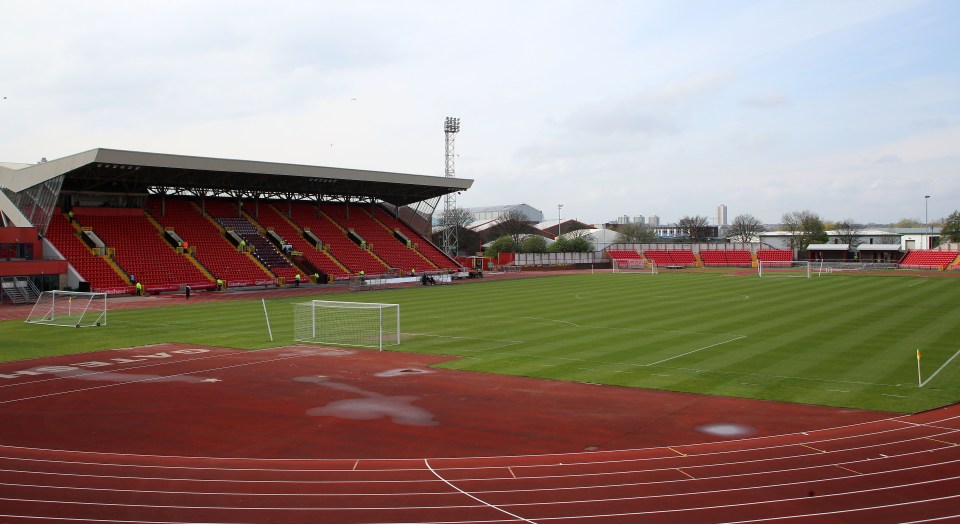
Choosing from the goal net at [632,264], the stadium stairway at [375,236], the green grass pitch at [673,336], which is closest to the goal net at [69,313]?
the green grass pitch at [673,336]

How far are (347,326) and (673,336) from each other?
543 inches

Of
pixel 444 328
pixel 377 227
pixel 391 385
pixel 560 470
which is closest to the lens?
pixel 560 470

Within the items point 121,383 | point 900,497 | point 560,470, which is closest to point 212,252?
point 121,383

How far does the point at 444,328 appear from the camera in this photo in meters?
29.1

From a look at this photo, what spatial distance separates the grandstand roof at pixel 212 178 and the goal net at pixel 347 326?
20448mm

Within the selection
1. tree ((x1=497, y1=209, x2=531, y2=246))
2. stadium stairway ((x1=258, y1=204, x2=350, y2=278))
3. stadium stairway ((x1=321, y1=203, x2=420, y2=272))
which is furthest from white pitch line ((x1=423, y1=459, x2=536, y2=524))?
tree ((x1=497, y1=209, x2=531, y2=246))

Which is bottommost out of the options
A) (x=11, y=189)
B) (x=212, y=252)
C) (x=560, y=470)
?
(x=560, y=470)

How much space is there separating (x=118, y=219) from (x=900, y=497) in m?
57.7

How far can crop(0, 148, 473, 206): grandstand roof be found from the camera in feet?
154

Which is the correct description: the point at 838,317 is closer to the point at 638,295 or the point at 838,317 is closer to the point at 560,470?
the point at 638,295

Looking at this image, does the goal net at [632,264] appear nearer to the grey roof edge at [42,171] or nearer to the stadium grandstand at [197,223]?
the stadium grandstand at [197,223]

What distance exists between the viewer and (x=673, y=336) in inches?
993

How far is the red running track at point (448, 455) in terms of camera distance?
943cm

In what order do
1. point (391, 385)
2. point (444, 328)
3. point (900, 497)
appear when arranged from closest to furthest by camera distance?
point (900, 497), point (391, 385), point (444, 328)
